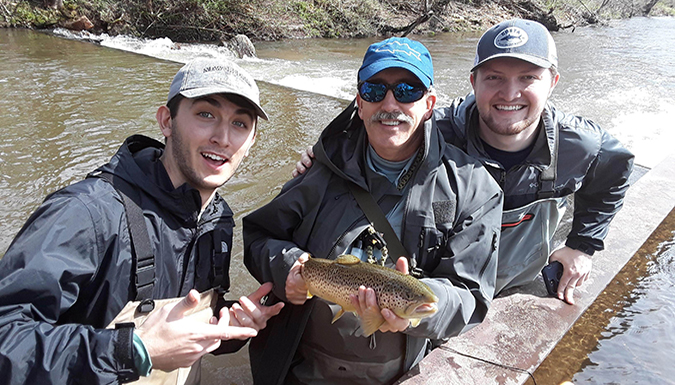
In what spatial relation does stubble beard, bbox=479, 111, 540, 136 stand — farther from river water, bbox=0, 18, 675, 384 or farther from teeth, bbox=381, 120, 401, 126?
river water, bbox=0, 18, 675, 384

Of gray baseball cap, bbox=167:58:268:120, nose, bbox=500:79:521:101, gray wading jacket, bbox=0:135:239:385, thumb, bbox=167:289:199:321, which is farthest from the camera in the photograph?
nose, bbox=500:79:521:101

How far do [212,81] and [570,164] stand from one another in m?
2.74

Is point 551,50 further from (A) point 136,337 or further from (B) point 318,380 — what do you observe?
(A) point 136,337

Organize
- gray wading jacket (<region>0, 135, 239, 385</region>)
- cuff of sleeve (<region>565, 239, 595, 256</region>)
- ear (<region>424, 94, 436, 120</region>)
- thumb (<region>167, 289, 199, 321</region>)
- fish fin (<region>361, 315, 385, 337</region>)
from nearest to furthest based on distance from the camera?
gray wading jacket (<region>0, 135, 239, 385</region>) → thumb (<region>167, 289, 199, 321</region>) → fish fin (<region>361, 315, 385, 337</region>) → ear (<region>424, 94, 436, 120</region>) → cuff of sleeve (<region>565, 239, 595, 256</region>)

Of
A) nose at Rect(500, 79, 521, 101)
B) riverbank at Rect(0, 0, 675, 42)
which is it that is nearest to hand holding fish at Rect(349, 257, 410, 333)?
nose at Rect(500, 79, 521, 101)

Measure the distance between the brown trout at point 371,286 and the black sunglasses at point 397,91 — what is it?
104 cm

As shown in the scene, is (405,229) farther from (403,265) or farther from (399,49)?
(399,49)

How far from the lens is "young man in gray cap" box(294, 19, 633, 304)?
A: 3.38m

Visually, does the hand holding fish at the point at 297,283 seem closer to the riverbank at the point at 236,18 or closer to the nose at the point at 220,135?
the nose at the point at 220,135

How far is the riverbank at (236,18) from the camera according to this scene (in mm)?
23047

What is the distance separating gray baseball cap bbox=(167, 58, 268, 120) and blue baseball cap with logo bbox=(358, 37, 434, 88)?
0.73m

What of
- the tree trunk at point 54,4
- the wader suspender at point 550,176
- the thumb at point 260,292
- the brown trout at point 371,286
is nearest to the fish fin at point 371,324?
the brown trout at point 371,286

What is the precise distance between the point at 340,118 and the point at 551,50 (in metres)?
1.74

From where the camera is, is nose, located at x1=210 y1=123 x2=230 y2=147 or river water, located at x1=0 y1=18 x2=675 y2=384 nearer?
nose, located at x1=210 y1=123 x2=230 y2=147
